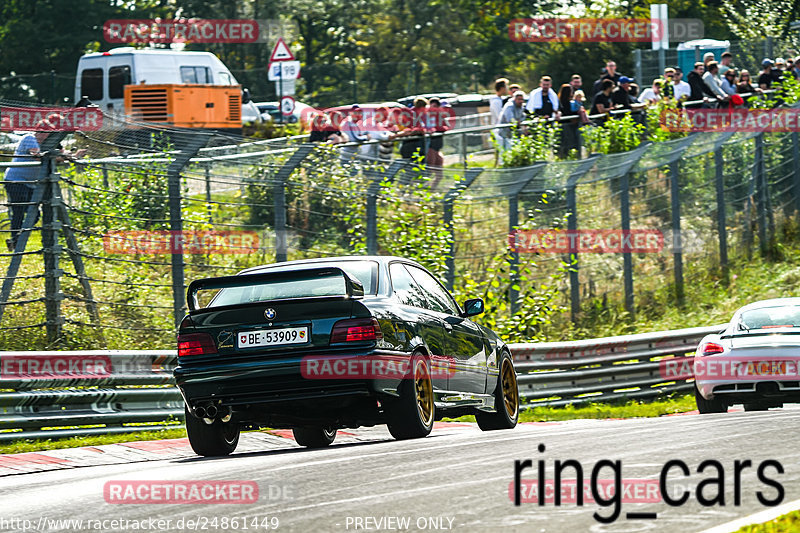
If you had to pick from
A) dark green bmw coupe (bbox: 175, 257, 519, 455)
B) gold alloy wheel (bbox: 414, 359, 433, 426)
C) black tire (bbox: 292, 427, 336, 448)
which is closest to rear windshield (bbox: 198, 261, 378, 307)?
dark green bmw coupe (bbox: 175, 257, 519, 455)

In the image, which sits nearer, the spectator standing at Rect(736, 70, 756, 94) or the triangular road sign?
the triangular road sign

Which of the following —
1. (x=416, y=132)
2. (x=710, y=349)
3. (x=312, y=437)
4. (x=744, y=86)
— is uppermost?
(x=744, y=86)

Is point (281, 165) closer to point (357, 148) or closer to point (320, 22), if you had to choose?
point (357, 148)

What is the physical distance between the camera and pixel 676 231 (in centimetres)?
2334

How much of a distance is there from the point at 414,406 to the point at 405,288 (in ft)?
3.85

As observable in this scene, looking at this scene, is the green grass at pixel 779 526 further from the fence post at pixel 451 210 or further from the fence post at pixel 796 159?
the fence post at pixel 796 159

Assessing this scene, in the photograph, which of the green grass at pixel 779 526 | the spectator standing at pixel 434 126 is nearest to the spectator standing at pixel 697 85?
the spectator standing at pixel 434 126

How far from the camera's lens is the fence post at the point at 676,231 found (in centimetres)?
2297

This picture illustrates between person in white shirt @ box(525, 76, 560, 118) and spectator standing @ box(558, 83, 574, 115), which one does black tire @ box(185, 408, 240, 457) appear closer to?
person in white shirt @ box(525, 76, 560, 118)

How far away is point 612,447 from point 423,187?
10321mm

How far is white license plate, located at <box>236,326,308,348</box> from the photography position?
10.2 m

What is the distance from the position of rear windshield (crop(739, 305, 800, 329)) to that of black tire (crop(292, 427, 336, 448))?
519 centimetres

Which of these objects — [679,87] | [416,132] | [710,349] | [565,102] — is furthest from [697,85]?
[710,349]

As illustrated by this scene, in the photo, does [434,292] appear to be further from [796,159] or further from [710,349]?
[796,159]
